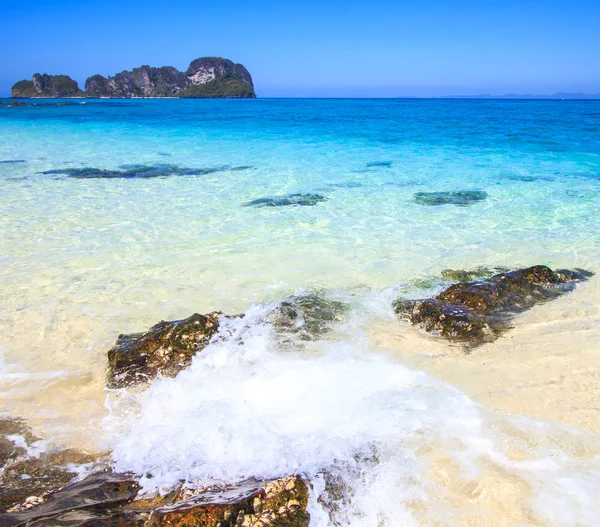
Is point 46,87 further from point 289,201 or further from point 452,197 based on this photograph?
point 452,197

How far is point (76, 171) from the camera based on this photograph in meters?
14.8

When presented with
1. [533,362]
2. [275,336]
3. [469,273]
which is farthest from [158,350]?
[469,273]

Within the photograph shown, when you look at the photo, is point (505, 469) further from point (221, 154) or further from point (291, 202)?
point (221, 154)

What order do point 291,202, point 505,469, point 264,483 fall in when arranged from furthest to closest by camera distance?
point 291,202
point 505,469
point 264,483

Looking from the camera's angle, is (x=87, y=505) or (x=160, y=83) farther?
(x=160, y=83)

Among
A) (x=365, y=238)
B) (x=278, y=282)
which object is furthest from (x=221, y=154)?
Result: (x=278, y=282)

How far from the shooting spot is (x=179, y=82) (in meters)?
167

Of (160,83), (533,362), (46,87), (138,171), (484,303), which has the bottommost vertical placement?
(533,362)

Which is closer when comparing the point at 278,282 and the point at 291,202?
the point at 278,282

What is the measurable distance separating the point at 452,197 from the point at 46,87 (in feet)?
558

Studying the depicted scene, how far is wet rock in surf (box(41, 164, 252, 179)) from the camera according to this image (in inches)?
555

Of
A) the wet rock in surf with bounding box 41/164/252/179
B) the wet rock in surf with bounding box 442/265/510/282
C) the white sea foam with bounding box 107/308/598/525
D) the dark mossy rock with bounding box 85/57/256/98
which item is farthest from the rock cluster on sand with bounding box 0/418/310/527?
the dark mossy rock with bounding box 85/57/256/98

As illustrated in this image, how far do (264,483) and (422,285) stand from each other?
425 centimetres

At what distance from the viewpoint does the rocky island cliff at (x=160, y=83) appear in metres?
149
